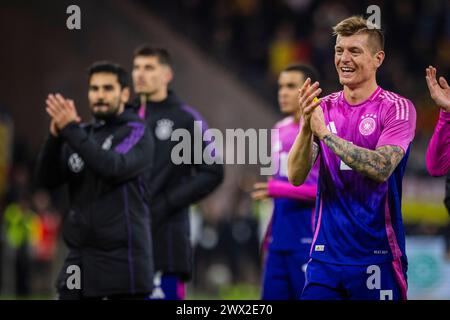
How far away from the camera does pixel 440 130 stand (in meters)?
6.14

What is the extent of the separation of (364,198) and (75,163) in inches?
92.4

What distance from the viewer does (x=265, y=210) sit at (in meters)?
15.8

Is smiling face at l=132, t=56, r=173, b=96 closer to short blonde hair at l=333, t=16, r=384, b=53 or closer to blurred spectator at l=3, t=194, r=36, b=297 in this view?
short blonde hair at l=333, t=16, r=384, b=53

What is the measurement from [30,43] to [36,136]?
5.21ft

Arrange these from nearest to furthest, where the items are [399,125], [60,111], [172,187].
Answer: [399,125], [60,111], [172,187]

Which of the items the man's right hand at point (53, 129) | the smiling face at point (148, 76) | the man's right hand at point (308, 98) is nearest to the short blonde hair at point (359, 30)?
the man's right hand at point (308, 98)

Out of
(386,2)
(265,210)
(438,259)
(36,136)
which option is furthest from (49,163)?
(386,2)

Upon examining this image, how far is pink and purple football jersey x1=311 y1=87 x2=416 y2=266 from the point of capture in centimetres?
569

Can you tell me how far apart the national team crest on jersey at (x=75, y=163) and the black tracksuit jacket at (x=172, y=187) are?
3.67 ft

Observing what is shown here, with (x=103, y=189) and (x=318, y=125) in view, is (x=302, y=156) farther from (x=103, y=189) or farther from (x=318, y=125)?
(x=103, y=189)

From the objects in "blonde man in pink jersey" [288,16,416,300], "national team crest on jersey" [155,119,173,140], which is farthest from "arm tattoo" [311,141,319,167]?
"national team crest on jersey" [155,119,173,140]

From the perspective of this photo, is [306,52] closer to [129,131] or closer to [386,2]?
[386,2]

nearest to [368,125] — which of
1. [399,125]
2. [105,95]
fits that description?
[399,125]

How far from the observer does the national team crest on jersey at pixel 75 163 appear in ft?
23.4
